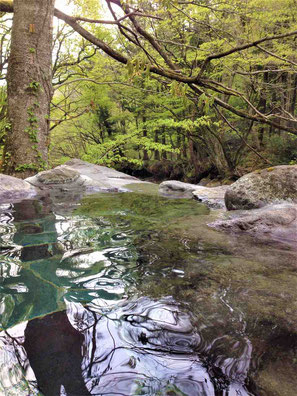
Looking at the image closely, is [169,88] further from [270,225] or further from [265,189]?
[270,225]

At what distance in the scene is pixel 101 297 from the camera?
1.38 m

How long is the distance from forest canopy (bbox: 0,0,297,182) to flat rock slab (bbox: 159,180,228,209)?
1567mm

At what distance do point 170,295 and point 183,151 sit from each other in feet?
54.7

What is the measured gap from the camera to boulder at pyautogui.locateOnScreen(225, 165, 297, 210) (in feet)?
11.7

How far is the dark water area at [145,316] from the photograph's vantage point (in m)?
0.88

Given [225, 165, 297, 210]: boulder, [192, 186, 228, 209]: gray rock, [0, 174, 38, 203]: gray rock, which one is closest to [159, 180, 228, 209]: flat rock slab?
[192, 186, 228, 209]: gray rock

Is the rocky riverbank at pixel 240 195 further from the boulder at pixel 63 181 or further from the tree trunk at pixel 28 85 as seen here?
the tree trunk at pixel 28 85

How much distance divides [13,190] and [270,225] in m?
3.71

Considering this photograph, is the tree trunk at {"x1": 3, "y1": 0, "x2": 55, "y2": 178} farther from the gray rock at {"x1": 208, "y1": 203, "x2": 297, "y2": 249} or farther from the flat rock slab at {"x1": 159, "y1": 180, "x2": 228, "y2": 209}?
the gray rock at {"x1": 208, "y1": 203, "x2": 297, "y2": 249}

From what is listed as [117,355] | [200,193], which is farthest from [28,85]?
[117,355]

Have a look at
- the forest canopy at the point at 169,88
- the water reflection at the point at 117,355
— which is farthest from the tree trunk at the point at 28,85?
the water reflection at the point at 117,355

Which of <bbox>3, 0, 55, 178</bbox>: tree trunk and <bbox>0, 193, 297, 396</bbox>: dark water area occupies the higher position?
<bbox>3, 0, 55, 178</bbox>: tree trunk

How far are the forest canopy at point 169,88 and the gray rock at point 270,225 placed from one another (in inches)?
104

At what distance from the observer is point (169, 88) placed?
6.25 metres
